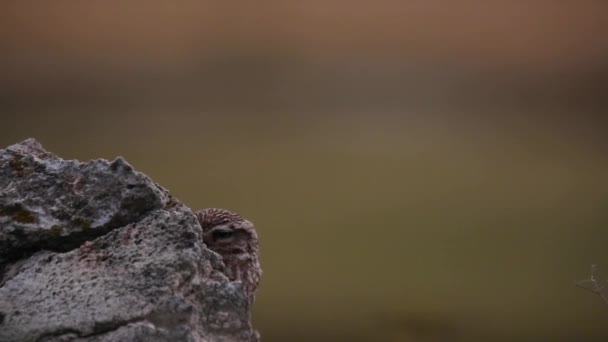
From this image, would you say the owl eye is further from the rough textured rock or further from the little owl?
the rough textured rock

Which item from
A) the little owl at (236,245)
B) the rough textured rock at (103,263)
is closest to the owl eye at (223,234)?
the little owl at (236,245)

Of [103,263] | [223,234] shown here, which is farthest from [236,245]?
[103,263]

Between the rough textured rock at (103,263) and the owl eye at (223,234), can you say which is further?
the owl eye at (223,234)

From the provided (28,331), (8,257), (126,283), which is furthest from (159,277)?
(8,257)

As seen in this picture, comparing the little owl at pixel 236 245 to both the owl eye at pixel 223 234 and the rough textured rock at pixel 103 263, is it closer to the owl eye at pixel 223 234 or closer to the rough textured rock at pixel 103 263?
the owl eye at pixel 223 234

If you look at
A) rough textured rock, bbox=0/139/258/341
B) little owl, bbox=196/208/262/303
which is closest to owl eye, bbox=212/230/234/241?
little owl, bbox=196/208/262/303

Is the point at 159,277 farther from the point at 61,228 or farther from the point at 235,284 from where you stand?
the point at 61,228

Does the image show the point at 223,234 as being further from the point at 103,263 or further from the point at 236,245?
the point at 103,263
